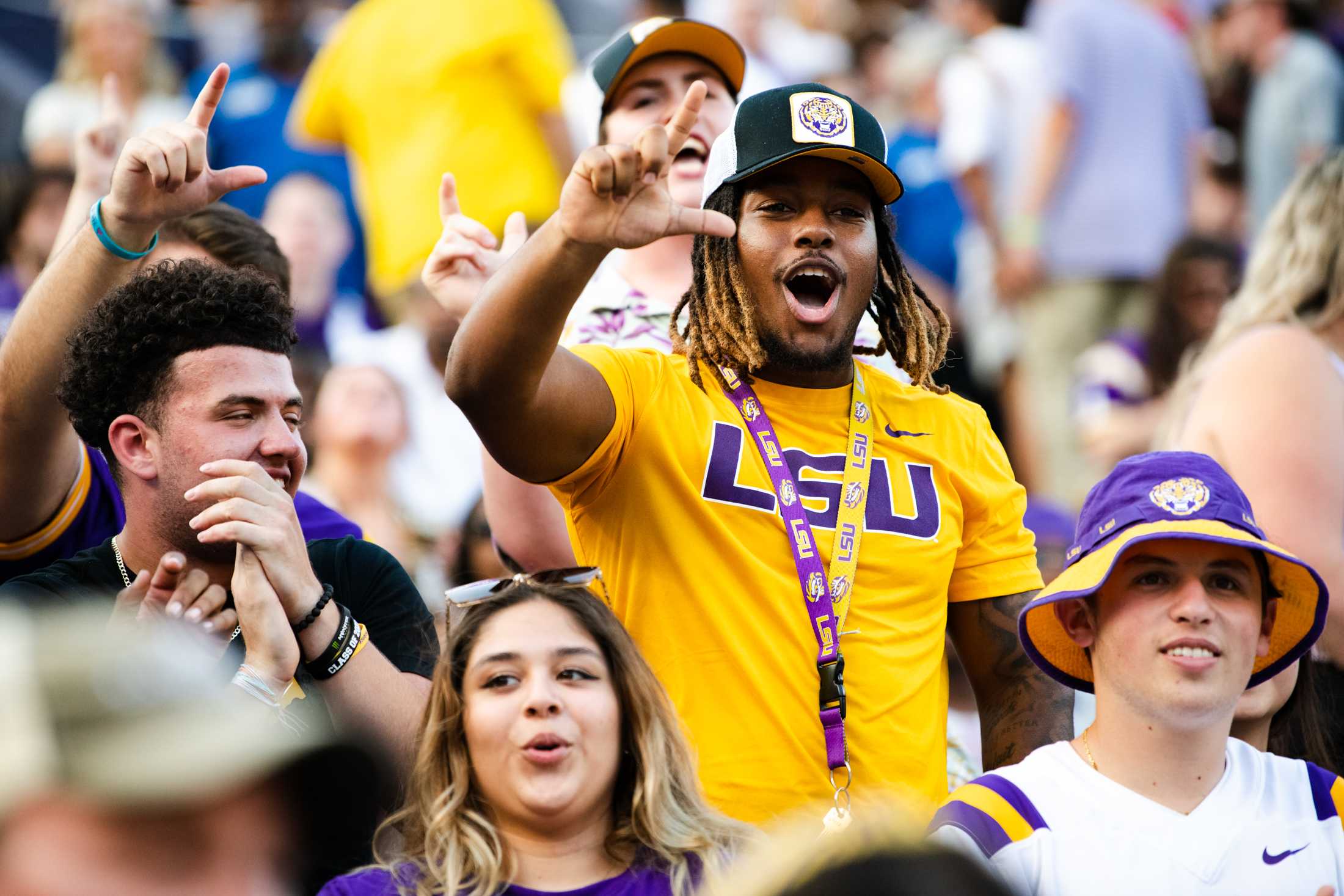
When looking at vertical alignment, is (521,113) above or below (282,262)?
above

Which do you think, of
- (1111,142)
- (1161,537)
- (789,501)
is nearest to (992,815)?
(1161,537)

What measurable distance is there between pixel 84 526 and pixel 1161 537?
2267 millimetres

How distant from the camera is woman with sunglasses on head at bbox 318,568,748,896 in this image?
328 cm

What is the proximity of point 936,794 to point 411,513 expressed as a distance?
4003mm

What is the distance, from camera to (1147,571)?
3.37 metres

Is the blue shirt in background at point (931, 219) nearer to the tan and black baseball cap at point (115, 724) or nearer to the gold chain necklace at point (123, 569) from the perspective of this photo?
the gold chain necklace at point (123, 569)

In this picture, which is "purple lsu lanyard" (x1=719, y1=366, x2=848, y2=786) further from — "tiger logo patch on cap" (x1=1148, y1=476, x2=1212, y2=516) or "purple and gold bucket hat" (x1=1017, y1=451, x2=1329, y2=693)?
"tiger logo patch on cap" (x1=1148, y1=476, x2=1212, y2=516)

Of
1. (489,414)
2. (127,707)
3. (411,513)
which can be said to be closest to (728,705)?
(489,414)

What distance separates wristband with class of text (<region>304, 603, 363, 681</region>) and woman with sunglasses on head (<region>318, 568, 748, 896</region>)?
194 millimetres

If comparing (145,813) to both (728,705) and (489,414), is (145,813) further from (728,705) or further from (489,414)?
(728,705)

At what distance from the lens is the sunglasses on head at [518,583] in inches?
140

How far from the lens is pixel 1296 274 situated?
4.62 meters

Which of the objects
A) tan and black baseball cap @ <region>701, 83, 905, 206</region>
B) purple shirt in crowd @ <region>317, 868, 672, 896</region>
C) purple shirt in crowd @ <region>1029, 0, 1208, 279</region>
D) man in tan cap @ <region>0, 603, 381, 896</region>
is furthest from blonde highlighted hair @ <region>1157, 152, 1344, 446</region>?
purple shirt in crowd @ <region>1029, 0, 1208, 279</region>

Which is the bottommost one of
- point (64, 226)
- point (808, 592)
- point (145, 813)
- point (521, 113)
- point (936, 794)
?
point (145, 813)
